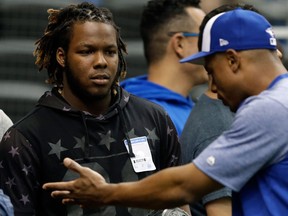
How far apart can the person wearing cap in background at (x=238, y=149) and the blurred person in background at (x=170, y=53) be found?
8.16 ft

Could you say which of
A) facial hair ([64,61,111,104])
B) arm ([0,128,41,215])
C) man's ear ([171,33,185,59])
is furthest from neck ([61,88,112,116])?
man's ear ([171,33,185,59])

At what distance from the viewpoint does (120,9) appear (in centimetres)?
924

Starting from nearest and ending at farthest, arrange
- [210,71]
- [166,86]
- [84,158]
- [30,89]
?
1. [210,71]
2. [84,158]
3. [166,86]
4. [30,89]

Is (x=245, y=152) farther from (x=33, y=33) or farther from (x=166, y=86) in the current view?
(x=33, y=33)

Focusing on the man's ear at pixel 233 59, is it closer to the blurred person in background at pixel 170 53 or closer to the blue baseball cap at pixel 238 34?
the blue baseball cap at pixel 238 34

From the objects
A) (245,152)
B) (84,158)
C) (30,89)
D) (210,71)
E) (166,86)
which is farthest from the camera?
(30,89)

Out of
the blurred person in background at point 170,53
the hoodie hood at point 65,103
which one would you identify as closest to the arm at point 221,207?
the hoodie hood at point 65,103

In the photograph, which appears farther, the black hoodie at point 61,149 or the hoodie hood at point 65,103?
the hoodie hood at point 65,103

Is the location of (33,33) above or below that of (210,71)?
below

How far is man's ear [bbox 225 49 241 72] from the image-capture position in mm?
4754

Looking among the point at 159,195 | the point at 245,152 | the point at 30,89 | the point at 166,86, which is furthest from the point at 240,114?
the point at 30,89

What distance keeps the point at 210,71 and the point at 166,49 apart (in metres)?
2.80

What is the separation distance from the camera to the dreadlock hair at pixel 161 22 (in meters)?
7.71

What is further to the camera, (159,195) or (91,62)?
(91,62)
